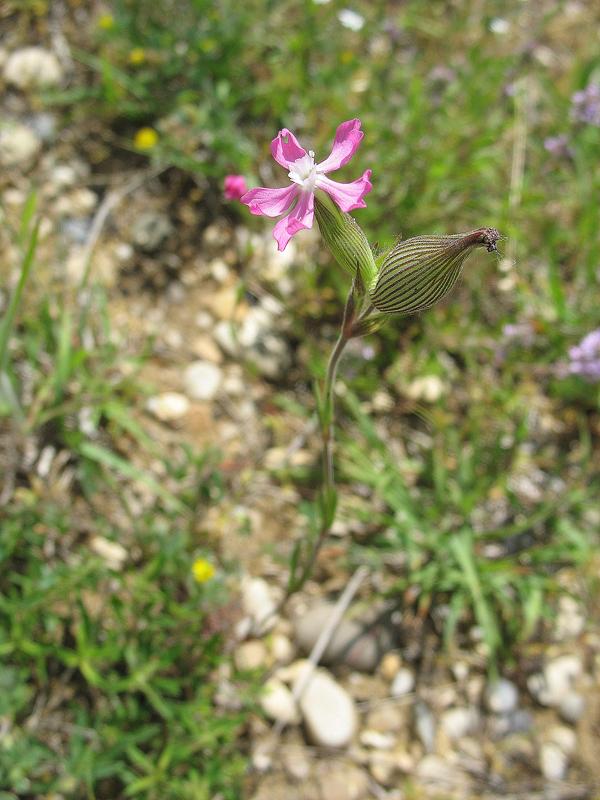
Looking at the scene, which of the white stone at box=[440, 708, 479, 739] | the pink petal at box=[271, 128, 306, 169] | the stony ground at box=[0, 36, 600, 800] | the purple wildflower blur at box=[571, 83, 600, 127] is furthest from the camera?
the purple wildflower blur at box=[571, 83, 600, 127]

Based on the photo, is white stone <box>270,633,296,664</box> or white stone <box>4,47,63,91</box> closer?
white stone <box>270,633,296,664</box>

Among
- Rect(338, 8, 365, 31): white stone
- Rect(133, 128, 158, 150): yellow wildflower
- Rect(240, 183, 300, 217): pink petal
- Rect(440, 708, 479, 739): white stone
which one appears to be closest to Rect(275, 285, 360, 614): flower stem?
Rect(240, 183, 300, 217): pink petal

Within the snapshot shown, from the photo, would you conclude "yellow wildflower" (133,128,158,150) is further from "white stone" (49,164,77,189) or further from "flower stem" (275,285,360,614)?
"flower stem" (275,285,360,614)

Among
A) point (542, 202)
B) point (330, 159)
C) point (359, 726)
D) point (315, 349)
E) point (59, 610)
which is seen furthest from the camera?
point (542, 202)

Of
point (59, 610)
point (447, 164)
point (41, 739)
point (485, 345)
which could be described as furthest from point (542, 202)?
point (41, 739)

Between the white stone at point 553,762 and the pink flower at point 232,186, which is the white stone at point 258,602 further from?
the pink flower at point 232,186

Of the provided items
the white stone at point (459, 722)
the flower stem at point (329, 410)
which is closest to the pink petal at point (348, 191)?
the flower stem at point (329, 410)

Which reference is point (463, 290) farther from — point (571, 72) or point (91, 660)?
point (91, 660)
